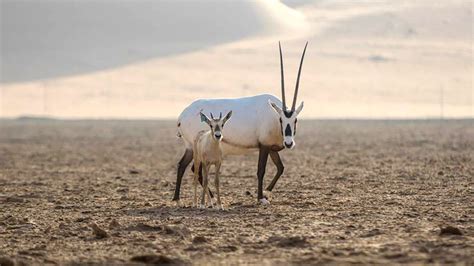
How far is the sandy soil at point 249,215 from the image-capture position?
12523 millimetres

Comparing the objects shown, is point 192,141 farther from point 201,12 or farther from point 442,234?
point 201,12

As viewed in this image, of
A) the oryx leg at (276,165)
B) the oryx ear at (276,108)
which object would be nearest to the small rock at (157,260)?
the oryx ear at (276,108)

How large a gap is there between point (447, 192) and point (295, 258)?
26.6ft

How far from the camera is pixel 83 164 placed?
33.0 metres

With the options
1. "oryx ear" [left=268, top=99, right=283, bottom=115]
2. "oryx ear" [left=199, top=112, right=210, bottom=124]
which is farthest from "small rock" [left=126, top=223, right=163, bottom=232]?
"oryx ear" [left=268, top=99, right=283, bottom=115]

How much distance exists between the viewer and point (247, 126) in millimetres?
18859

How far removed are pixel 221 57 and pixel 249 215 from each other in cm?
10603

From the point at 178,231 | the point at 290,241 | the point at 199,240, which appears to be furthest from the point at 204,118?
the point at 290,241

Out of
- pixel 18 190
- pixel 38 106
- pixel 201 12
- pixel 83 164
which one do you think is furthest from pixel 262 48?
pixel 18 190

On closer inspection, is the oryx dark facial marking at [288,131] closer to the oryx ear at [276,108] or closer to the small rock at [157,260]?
the oryx ear at [276,108]

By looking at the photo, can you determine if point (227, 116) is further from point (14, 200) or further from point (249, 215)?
point (14, 200)

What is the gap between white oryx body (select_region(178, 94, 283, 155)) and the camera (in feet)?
61.8

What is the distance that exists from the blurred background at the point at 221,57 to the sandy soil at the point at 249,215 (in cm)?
6693

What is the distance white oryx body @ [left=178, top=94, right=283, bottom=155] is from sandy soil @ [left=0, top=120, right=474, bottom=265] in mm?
980
